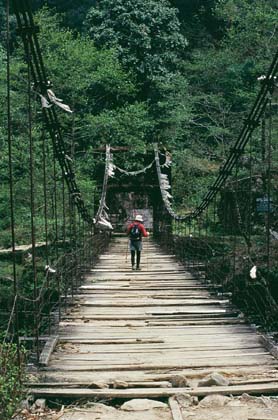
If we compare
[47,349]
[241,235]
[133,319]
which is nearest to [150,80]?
[241,235]

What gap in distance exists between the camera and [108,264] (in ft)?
28.9

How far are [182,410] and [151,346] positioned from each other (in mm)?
1236

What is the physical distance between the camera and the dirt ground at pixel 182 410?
2.65m

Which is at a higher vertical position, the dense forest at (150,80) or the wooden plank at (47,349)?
the dense forest at (150,80)

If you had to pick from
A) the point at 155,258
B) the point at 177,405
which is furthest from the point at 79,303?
the point at 155,258

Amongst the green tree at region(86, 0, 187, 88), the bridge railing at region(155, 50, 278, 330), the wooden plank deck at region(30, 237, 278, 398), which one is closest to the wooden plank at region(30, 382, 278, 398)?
the wooden plank deck at region(30, 237, 278, 398)

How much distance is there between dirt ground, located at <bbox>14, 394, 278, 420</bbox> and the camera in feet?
8.70

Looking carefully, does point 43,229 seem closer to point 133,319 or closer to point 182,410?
point 133,319

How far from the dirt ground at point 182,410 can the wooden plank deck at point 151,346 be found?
3.2 inches

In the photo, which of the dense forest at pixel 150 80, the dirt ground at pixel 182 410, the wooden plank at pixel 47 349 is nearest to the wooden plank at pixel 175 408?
the dirt ground at pixel 182 410

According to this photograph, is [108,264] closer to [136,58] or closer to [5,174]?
[5,174]

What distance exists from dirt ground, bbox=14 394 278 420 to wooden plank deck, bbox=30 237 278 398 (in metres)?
0.08

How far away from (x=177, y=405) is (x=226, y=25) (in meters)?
17.4

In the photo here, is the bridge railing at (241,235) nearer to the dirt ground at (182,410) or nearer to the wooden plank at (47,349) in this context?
the wooden plank at (47,349)
